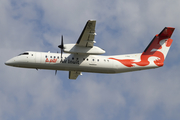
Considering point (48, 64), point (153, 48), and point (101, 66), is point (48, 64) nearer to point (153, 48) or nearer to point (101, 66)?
point (101, 66)

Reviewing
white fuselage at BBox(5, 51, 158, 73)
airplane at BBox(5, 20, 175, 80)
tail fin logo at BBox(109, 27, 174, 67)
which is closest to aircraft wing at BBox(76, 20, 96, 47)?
airplane at BBox(5, 20, 175, 80)

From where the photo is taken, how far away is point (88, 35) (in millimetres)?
23047

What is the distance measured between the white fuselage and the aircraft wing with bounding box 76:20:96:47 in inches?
52.7

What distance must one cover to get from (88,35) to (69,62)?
3144mm

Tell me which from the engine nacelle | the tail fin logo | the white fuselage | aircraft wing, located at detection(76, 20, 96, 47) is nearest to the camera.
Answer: aircraft wing, located at detection(76, 20, 96, 47)

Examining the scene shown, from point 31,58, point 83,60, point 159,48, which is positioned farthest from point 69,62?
point 159,48

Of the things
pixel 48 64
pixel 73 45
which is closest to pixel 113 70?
pixel 73 45

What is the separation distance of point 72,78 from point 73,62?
486 centimetres

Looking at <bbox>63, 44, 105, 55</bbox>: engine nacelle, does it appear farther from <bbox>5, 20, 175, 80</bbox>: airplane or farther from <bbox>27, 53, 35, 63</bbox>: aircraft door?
<bbox>27, 53, 35, 63</bbox>: aircraft door

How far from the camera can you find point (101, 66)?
24812 mm

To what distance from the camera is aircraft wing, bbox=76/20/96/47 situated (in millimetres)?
21919

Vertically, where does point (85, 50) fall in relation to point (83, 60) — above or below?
above

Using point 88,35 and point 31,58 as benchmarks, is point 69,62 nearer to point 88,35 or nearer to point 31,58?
point 88,35

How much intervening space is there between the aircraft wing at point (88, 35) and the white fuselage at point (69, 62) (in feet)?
4.39
